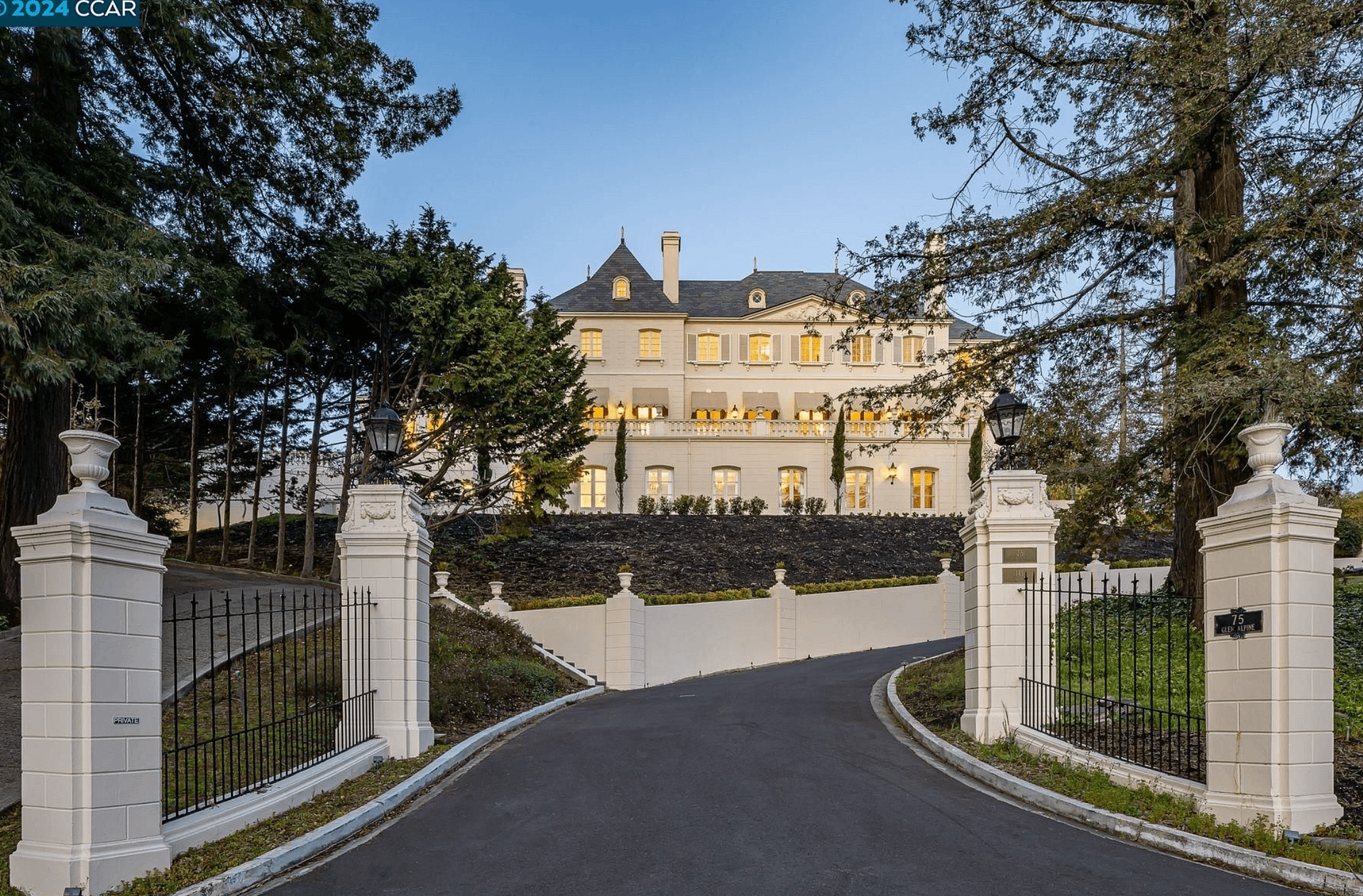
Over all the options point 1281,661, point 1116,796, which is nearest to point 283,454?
point 1116,796

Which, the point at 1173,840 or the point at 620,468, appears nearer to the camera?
the point at 1173,840

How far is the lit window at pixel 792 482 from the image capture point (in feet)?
149

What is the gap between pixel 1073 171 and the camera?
1438 centimetres

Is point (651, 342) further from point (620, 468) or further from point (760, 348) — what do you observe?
point (620, 468)

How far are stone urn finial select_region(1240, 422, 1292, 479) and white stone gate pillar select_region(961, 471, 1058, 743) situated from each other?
140 inches

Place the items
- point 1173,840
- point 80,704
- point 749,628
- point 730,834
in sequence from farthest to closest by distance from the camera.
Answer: point 749,628 → point 730,834 → point 1173,840 → point 80,704

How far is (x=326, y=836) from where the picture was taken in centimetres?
765

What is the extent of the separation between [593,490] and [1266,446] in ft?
126

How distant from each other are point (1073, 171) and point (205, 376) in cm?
2381

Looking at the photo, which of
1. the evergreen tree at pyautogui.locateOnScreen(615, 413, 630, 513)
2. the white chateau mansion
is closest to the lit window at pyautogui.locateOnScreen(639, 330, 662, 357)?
the white chateau mansion

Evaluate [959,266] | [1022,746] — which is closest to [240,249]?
[959,266]

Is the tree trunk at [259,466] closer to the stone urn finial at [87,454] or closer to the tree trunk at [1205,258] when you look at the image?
the stone urn finial at [87,454]

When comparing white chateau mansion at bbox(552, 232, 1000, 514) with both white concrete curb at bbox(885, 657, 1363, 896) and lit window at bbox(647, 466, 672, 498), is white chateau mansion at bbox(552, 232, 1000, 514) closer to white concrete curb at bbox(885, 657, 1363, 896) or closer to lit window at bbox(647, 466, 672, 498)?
lit window at bbox(647, 466, 672, 498)

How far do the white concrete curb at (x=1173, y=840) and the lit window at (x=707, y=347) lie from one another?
124 feet
